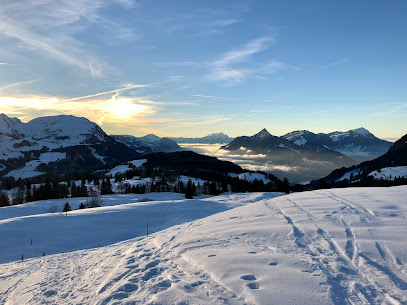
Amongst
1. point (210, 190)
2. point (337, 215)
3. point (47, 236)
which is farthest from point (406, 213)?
point (210, 190)

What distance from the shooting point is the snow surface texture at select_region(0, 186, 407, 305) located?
24.5 ft

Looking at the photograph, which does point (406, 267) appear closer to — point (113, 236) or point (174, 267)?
point (174, 267)

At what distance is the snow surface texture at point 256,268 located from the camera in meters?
7.46

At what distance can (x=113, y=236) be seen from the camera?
35125 millimetres

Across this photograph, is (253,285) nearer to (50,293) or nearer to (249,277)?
(249,277)

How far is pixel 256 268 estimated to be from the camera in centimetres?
901

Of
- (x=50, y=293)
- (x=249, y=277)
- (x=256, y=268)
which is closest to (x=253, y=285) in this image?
(x=249, y=277)

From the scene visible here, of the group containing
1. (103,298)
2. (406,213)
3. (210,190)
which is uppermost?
(406,213)

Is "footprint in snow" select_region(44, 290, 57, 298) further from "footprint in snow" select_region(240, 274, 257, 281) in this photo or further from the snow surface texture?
"footprint in snow" select_region(240, 274, 257, 281)

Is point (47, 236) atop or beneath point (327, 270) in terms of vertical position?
beneath

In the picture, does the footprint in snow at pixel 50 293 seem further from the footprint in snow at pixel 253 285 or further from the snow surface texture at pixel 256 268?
the footprint in snow at pixel 253 285

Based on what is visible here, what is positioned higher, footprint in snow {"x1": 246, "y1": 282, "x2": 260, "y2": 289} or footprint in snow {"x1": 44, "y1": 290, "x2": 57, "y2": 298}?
footprint in snow {"x1": 246, "y1": 282, "x2": 260, "y2": 289}

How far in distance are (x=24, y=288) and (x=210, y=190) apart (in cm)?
14089

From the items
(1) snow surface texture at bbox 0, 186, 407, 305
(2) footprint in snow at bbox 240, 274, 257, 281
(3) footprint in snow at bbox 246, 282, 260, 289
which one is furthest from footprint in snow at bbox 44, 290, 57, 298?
(3) footprint in snow at bbox 246, 282, 260, 289
